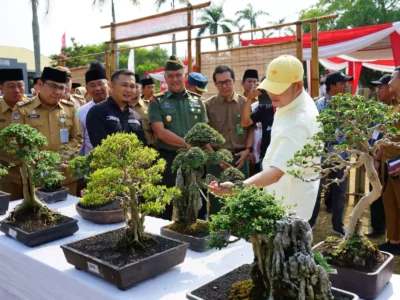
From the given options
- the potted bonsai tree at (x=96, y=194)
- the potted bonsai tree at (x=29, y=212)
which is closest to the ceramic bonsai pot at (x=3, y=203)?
the potted bonsai tree at (x=29, y=212)

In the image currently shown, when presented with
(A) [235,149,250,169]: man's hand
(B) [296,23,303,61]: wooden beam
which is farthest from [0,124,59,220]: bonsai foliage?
(B) [296,23,303,61]: wooden beam

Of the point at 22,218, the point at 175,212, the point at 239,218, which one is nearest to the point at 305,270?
the point at 239,218

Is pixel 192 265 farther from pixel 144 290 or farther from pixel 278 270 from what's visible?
pixel 278 270

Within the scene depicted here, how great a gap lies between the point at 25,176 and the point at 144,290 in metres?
1.03

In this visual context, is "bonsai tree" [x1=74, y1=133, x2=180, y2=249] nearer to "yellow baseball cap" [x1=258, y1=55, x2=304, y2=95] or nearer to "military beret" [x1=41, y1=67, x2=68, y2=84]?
"yellow baseball cap" [x1=258, y1=55, x2=304, y2=95]

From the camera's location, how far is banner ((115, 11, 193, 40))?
449 cm

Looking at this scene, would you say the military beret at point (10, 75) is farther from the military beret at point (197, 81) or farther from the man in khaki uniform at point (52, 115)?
the military beret at point (197, 81)

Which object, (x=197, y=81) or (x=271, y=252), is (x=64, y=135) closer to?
(x=197, y=81)

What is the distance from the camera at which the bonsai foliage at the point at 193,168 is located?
1.68 m

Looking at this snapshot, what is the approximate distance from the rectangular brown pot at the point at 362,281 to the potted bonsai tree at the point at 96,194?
828 millimetres

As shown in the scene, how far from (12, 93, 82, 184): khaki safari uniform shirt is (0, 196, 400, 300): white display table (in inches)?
51.1

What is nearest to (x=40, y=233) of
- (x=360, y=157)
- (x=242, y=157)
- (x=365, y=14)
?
(x=360, y=157)

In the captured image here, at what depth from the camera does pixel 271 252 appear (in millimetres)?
1002

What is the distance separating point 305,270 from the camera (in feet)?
3.06
